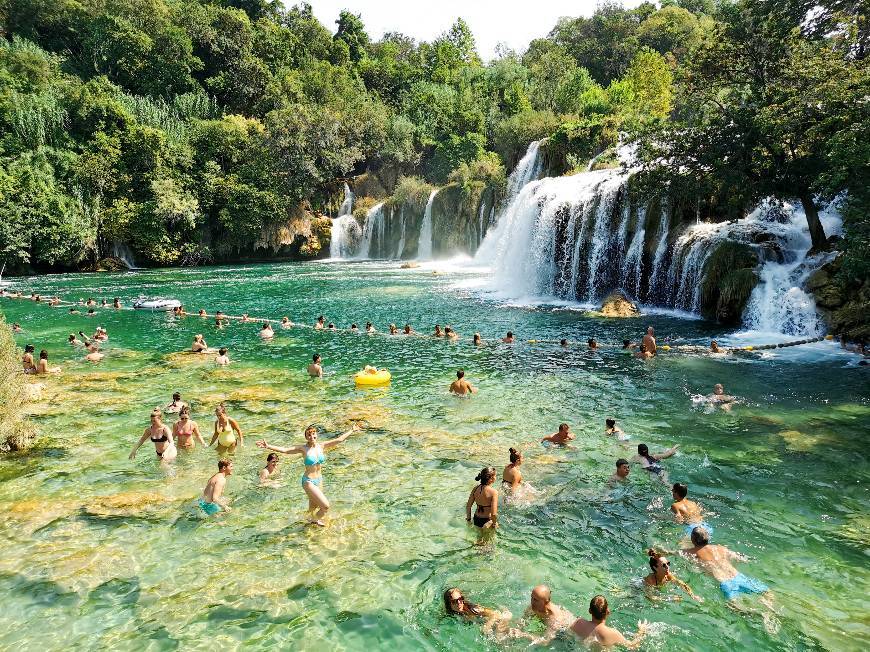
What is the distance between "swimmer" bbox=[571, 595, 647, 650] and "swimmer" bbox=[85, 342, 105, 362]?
65.2 ft

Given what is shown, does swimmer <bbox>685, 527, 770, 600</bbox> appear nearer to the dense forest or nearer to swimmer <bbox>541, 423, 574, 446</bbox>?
swimmer <bbox>541, 423, 574, 446</bbox>

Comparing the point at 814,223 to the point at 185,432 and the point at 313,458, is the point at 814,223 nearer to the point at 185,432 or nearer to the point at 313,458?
the point at 313,458

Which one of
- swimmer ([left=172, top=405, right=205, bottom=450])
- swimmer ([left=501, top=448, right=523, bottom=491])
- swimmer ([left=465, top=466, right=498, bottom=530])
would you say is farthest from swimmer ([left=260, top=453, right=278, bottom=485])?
swimmer ([left=501, top=448, right=523, bottom=491])

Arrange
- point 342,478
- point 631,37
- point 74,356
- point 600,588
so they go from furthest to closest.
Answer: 1. point 631,37
2. point 74,356
3. point 342,478
4. point 600,588

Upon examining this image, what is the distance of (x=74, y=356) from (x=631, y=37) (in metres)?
69.7

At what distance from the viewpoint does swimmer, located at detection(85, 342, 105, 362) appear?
20.4 meters

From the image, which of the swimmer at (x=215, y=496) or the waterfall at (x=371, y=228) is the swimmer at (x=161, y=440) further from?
the waterfall at (x=371, y=228)

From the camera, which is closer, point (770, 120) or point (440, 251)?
point (770, 120)

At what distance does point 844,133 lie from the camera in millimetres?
16453

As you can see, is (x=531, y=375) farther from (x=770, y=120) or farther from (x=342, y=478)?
(x=770, y=120)

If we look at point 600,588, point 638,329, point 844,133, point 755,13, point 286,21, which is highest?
point 286,21

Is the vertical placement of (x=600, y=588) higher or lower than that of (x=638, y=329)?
lower

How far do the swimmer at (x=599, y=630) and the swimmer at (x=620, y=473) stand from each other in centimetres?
391

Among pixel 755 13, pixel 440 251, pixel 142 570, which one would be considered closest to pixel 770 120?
pixel 755 13
